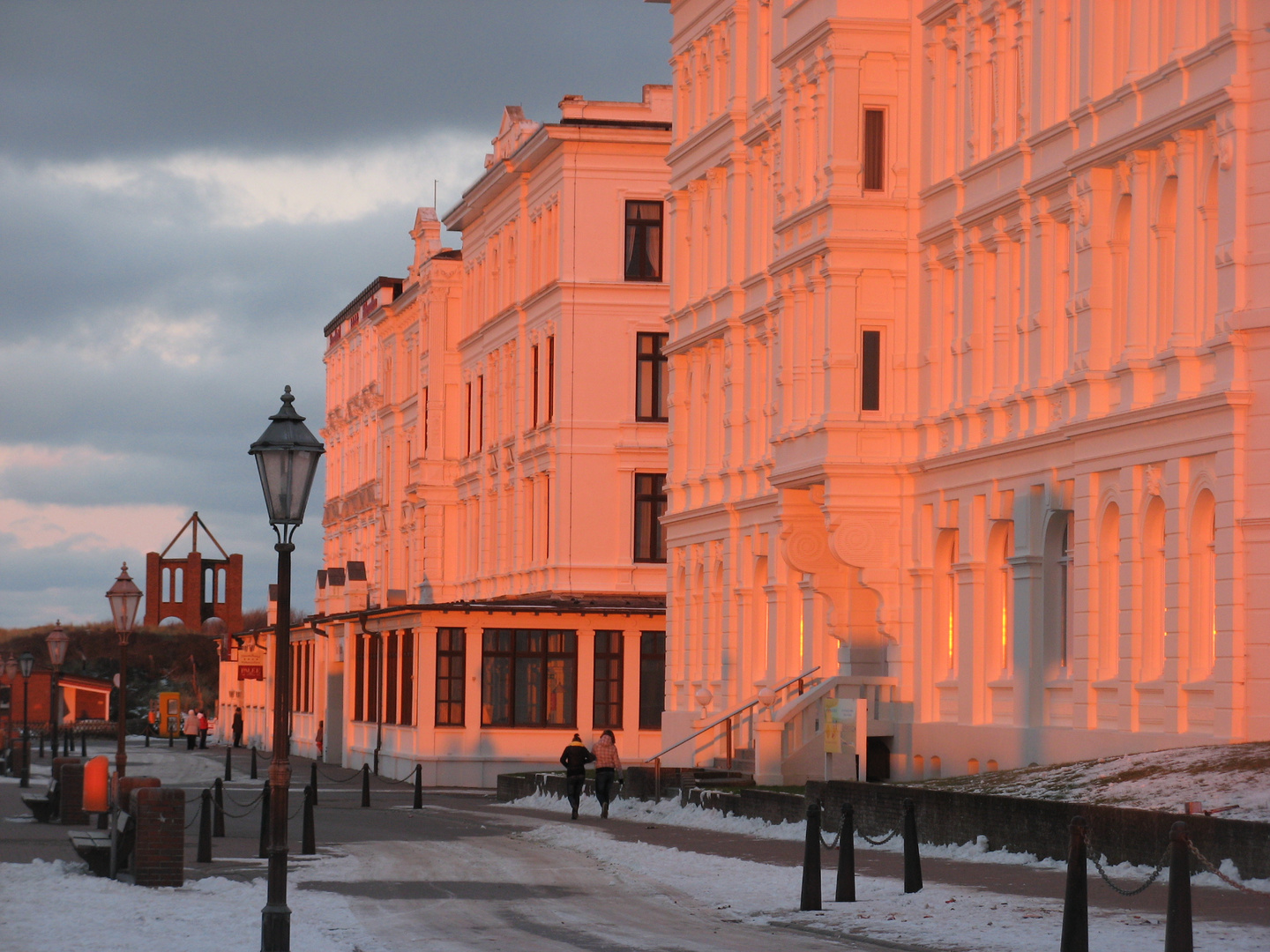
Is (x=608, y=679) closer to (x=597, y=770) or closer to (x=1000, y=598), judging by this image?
(x=597, y=770)

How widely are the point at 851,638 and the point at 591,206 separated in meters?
24.3

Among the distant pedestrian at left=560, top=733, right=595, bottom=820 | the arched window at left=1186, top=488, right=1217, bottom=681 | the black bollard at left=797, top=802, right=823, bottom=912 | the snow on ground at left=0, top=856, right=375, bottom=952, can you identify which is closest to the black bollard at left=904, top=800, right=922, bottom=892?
the black bollard at left=797, top=802, right=823, bottom=912

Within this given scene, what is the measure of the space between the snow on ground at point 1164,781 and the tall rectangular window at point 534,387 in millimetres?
34719

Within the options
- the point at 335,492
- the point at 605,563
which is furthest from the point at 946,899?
the point at 335,492

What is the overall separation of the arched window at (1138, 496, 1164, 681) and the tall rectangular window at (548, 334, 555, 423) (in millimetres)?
31910

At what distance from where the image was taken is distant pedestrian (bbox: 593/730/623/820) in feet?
123

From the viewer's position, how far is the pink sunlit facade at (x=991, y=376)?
26.3 metres

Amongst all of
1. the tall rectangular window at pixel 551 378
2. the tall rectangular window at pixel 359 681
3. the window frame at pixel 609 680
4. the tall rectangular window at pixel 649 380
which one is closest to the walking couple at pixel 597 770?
the window frame at pixel 609 680

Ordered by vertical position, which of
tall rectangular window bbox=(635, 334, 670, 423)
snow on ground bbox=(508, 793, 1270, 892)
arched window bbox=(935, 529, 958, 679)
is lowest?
snow on ground bbox=(508, 793, 1270, 892)

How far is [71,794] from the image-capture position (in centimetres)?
3062

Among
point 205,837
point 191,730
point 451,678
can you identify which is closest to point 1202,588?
point 205,837

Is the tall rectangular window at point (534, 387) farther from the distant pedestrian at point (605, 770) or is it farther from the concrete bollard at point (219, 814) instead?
the concrete bollard at point (219, 814)

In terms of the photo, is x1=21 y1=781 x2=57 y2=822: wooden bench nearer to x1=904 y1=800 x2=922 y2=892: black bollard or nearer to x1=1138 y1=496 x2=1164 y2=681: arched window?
x1=1138 y1=496 x2=1164 y2=681: arched window

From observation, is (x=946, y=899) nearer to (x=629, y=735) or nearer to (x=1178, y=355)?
(x=1178, y=355)
